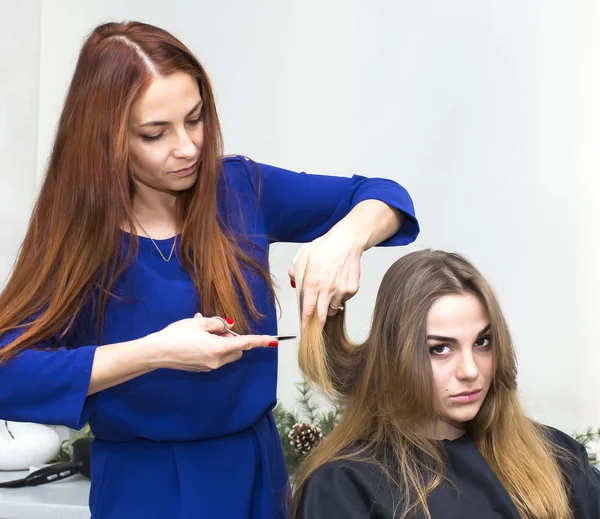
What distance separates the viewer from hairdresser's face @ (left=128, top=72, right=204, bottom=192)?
1.46 m

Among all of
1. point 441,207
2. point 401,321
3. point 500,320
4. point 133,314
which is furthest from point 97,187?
point 441,207

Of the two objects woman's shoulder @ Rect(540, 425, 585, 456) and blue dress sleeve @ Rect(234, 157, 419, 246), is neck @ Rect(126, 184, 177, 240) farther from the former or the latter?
woman's shoulder @ Rect(540, 425, 585, 456)

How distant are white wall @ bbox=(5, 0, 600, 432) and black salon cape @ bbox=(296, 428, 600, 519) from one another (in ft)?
3.54

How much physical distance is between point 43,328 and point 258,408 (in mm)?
371

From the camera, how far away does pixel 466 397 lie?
1.61 meters

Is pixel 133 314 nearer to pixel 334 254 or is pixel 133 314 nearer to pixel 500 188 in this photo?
pixel 334 254

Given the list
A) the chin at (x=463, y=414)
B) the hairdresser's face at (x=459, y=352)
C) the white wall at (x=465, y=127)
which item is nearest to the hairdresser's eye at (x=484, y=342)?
the hairdresser's face at (x=459, y=352)

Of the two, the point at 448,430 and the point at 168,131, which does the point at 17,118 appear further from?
the point at 448,430

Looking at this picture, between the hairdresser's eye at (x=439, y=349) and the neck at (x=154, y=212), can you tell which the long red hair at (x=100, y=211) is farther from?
the hairdresser's eye at (x=439, y=349)

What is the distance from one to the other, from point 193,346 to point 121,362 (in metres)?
0.11

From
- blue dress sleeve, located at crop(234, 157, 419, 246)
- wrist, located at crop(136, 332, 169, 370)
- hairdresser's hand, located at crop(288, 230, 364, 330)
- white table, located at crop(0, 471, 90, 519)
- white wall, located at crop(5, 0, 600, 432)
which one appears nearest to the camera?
wrist, located at crop(136, 332, 169, 370)

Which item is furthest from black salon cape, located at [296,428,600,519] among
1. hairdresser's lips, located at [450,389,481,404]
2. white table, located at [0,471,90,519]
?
white table, located at [0,471,90,519]

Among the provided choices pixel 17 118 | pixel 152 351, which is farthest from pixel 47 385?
pixel 17 118

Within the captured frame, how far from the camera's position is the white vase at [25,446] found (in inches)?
107
